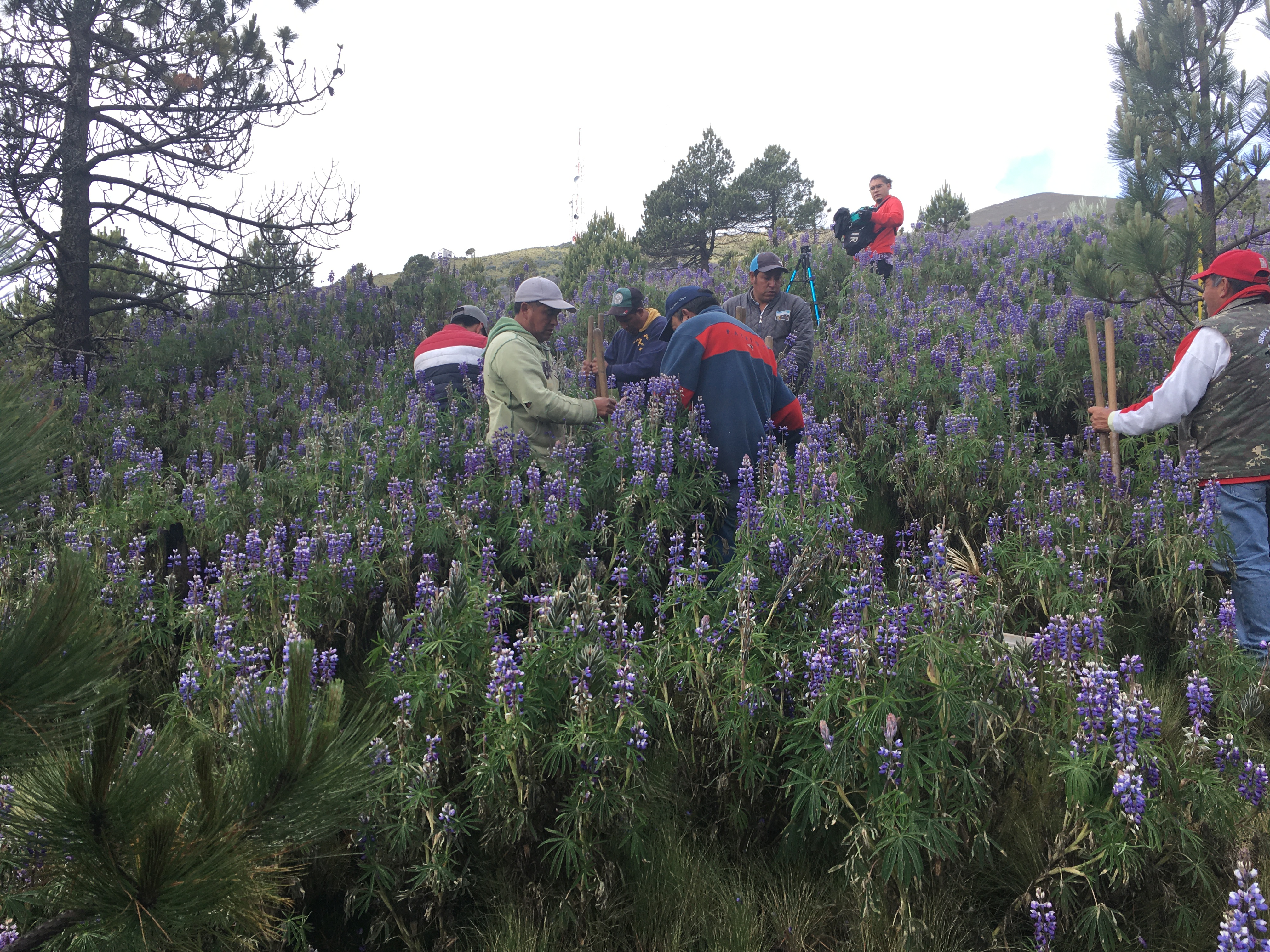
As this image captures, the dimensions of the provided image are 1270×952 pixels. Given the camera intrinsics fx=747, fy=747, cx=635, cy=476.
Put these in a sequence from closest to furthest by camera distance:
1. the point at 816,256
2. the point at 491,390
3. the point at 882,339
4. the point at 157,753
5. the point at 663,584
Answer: the point at 157,753, the point at 663,584, the point at 491,390, the point at 882,339, the point at 816,256

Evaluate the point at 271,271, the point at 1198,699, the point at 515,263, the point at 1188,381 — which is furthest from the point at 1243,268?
the point at 515,263

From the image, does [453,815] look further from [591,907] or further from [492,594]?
[492,594]

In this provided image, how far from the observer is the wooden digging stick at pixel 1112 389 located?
208 inches

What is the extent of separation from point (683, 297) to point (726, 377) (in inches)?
61.0

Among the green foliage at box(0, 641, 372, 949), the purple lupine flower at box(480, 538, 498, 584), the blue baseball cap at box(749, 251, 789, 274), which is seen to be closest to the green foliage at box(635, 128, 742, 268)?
the blue baseball cap at box(749, 251, 789, 274)

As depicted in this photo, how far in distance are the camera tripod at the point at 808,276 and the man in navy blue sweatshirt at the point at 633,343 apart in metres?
1.74

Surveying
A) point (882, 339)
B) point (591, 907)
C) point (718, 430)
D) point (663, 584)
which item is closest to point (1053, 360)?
point (882, 339)

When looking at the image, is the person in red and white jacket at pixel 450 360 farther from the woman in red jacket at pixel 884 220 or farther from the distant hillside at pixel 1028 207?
the distant hillside at pixel 1028 207

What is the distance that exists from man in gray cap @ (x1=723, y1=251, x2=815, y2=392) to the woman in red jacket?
4.97m

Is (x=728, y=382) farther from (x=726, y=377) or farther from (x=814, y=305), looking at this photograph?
(x=814, y=305)

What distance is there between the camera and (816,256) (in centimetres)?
1413

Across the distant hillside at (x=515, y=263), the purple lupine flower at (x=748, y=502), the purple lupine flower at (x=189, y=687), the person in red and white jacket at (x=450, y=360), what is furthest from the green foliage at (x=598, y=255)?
the purple lupine flower at (x=189, y=687)

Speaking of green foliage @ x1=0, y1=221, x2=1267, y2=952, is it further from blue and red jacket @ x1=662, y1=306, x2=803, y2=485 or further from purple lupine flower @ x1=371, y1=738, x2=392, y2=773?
blue and red jacket @ x1=662, y1=306, x2=803, y2=485

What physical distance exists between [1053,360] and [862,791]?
6137mm
